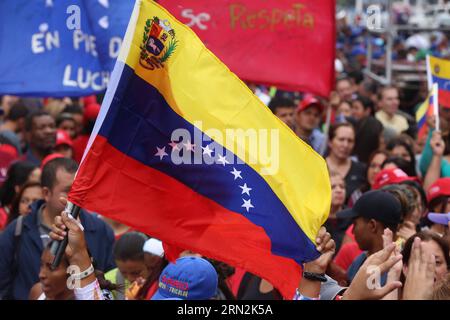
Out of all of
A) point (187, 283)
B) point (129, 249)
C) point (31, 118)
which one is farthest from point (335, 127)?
point (187, 283)

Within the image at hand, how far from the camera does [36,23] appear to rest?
7621 millimetres

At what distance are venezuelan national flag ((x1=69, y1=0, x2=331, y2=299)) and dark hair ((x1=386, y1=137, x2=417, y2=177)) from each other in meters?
4.27

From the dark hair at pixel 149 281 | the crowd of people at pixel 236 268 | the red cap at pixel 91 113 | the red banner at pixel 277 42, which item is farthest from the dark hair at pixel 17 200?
the red cap at pixel 91 113

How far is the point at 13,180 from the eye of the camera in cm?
878

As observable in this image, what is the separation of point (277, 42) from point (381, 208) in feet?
9.36

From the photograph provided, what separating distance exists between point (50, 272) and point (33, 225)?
1.28 metres

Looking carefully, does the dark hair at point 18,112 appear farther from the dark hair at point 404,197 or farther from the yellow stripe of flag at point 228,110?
the yellow stripe of flag at point 228,110

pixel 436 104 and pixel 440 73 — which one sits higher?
pixel 440 73

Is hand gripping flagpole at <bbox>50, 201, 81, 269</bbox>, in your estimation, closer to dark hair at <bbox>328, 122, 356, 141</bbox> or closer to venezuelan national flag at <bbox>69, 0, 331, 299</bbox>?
venezuelan national flag at <bbox>69, 0, 331, 299</bbox>

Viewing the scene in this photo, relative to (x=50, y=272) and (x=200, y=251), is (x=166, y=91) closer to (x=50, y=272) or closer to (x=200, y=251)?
(x=200, y=251)

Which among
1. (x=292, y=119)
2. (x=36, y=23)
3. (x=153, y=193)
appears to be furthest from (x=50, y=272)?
(x=292, y=119)

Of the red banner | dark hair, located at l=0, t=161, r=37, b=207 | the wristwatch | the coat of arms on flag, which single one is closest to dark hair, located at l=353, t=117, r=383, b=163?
the red banner

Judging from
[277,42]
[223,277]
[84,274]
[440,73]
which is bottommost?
[223,277]

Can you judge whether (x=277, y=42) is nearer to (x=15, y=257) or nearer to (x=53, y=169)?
(x=53, y=169)
